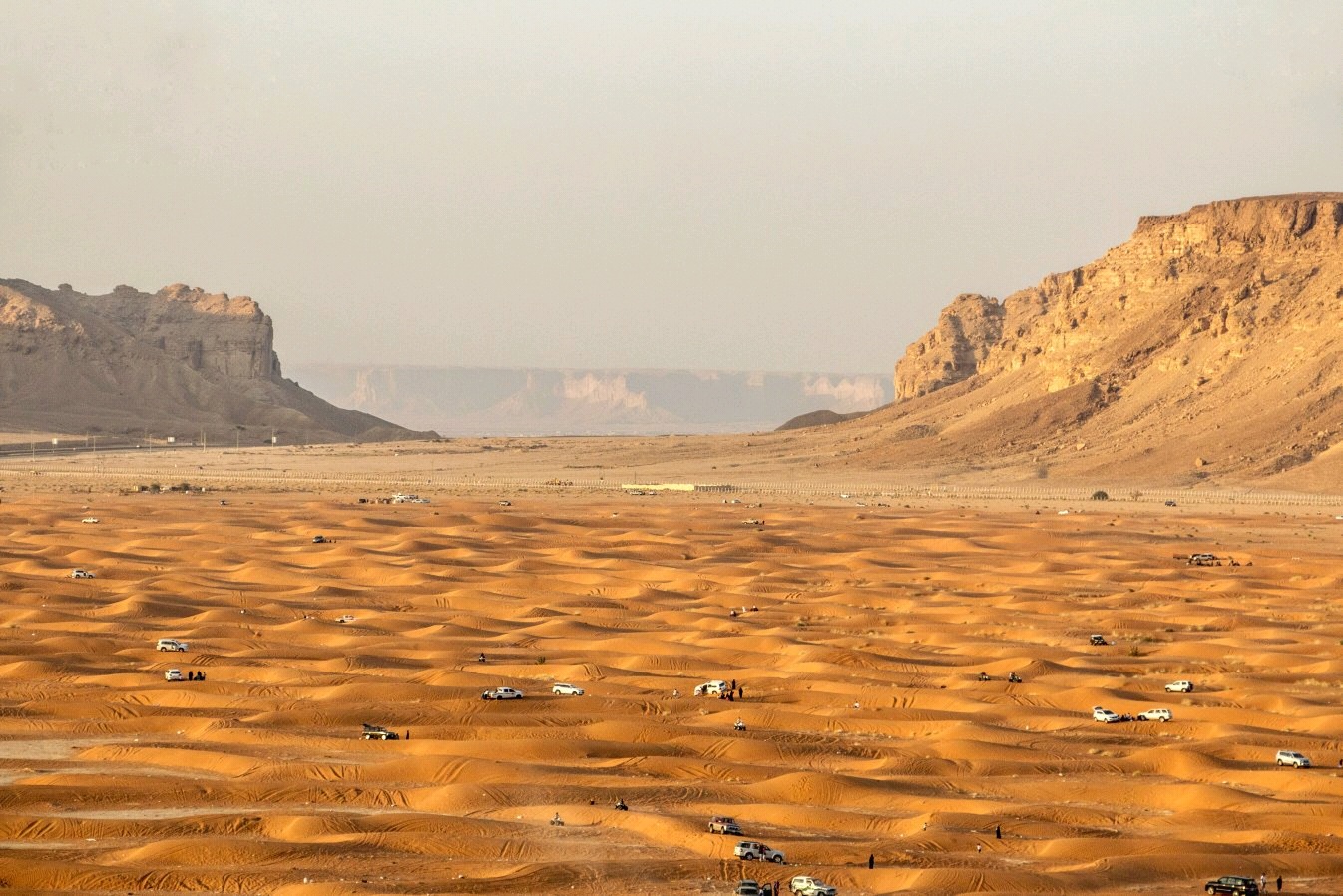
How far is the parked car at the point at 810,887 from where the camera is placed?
2498 centimetres

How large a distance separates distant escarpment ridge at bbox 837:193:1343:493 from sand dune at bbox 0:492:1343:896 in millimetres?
53985

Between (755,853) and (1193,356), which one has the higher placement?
(1193,356)

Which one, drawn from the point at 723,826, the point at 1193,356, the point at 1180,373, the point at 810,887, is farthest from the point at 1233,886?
the point at 1193,356

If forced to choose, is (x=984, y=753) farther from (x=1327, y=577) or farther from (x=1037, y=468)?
(x=1037, y=468)

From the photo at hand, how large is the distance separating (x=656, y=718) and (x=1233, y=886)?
16.0 metres

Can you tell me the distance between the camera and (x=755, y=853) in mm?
27047

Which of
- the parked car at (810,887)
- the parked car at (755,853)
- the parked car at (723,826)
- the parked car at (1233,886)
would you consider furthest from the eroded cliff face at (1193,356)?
the parked car at (810,887)

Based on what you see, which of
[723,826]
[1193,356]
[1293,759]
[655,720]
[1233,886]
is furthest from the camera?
[1193,356]

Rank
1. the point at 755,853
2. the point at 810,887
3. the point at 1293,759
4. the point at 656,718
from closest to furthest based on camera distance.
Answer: the point at 810,887 → the point at 755,853 → the point at 1293,759 → the point at 656,718

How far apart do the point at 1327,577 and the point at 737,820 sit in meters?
45.0

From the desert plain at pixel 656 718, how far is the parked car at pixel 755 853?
0.56ft

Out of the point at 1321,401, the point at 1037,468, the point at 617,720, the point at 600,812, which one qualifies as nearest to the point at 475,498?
the point at 1037,468

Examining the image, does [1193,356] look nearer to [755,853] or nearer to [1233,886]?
[1233,886]

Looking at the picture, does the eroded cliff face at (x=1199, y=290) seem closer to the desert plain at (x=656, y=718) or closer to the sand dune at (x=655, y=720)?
the desert plain at (x=656, y=718)
